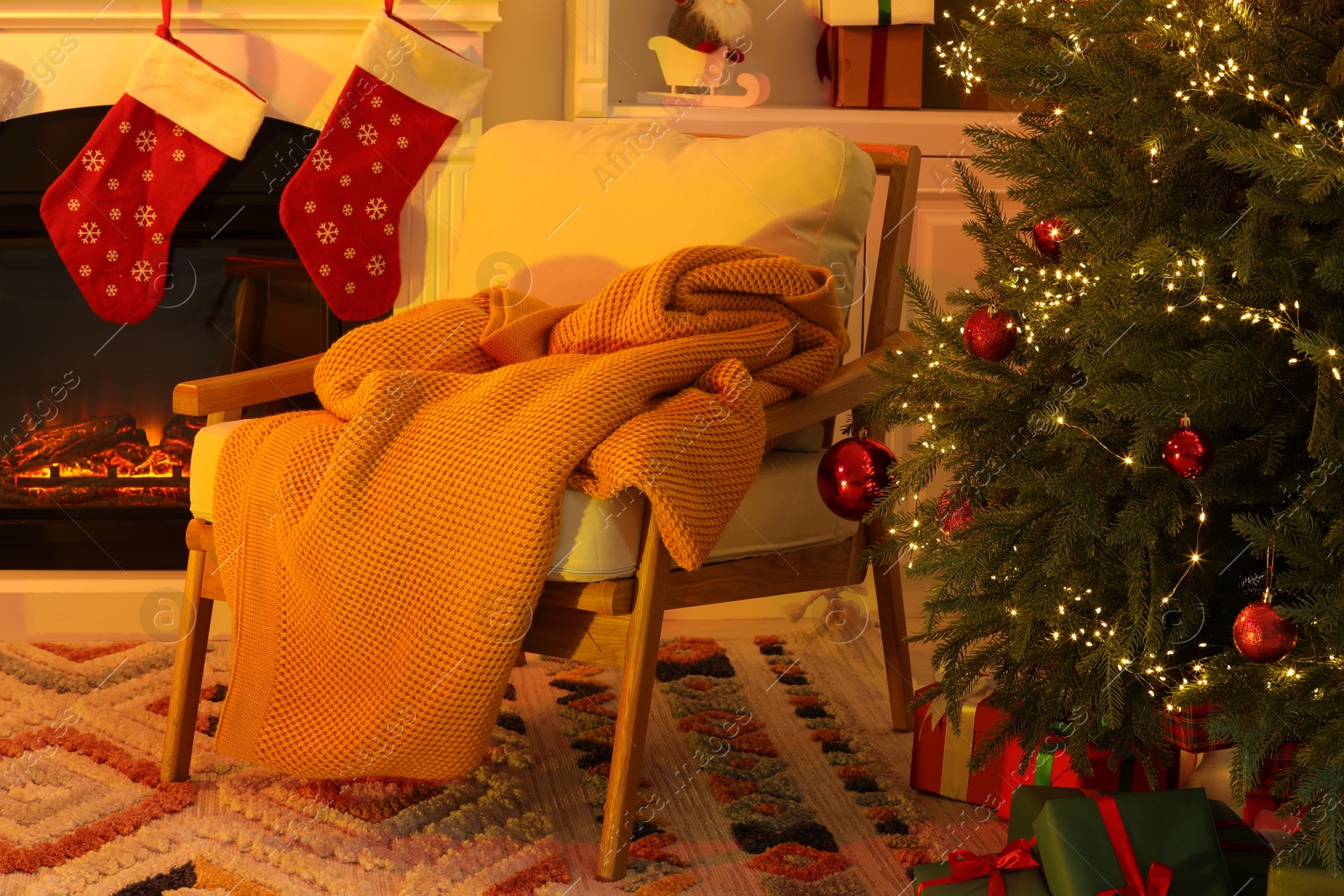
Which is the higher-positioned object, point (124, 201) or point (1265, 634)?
point (124, 201)

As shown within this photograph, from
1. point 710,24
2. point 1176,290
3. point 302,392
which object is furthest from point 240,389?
point 710,24

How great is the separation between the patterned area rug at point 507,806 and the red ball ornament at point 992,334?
578 millimetres

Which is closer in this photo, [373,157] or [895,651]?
[895,651]

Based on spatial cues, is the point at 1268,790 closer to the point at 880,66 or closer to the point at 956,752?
the point at 956,752

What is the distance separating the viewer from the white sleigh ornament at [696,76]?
235 centimetres

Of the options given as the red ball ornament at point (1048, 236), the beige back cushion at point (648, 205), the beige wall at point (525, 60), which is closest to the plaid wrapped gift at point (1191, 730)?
the red ball ornament at point (1048, 236)

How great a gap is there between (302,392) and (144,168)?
3.05ft

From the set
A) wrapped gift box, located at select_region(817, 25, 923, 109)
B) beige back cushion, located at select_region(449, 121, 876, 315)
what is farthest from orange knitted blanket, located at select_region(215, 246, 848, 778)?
wrapped gift box, located at select_region(817, 25, 923, 109)

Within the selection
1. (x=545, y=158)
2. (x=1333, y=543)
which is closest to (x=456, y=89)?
(x=545, y=158)

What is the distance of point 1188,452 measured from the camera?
1.06m

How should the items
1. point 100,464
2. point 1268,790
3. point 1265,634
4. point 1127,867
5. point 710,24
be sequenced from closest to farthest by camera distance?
point 1265,634
point 1127,867
point 1268,790
point 710,24
point 100,464

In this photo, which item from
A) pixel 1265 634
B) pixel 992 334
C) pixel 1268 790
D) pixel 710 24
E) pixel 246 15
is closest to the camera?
pixel 1265 634

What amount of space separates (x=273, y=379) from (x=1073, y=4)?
1.05m

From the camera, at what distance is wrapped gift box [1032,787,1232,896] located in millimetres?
1103
